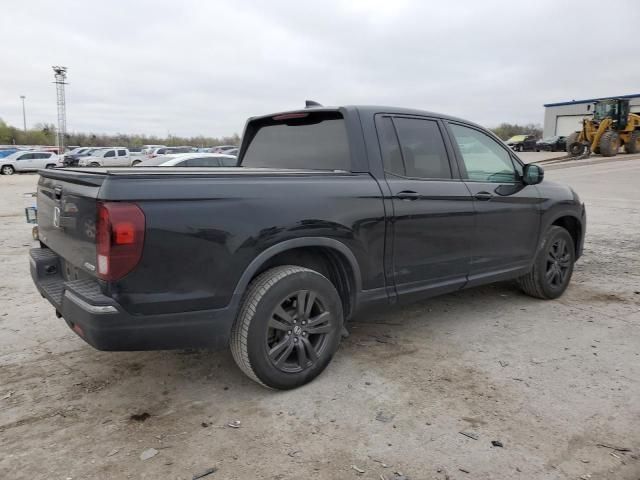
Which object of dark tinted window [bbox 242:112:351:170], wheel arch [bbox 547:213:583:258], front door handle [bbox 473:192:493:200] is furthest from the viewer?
wheel arch [bbox 547:213:583:258]

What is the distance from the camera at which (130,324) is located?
2660mm

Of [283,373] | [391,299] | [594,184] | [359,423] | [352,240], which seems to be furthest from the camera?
[594,184]

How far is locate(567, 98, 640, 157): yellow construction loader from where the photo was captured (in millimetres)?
26219

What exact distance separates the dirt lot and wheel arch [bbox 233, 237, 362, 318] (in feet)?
1.95

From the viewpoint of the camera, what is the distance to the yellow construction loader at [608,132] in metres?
26.2

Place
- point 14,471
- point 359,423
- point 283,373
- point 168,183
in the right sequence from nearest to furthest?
point 14,471 < point 168,183 < point 359,423 < point 283,373

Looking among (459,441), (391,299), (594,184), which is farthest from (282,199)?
(594,184)

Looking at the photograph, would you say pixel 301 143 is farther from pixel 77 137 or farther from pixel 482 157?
pixel 77 137

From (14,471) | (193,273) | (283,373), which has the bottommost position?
(14,471)

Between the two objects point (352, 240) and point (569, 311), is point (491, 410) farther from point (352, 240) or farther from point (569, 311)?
point (569, 311)

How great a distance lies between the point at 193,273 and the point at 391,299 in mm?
1543

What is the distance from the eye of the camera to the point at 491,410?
A: 9.93 feet

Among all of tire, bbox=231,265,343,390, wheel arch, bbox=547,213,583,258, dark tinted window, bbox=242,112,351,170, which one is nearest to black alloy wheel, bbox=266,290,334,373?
tire, bbox=231,265,343,390

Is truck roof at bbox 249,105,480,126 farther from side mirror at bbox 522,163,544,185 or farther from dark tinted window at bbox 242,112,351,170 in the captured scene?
side mirror at bbox 522,163,544,185
